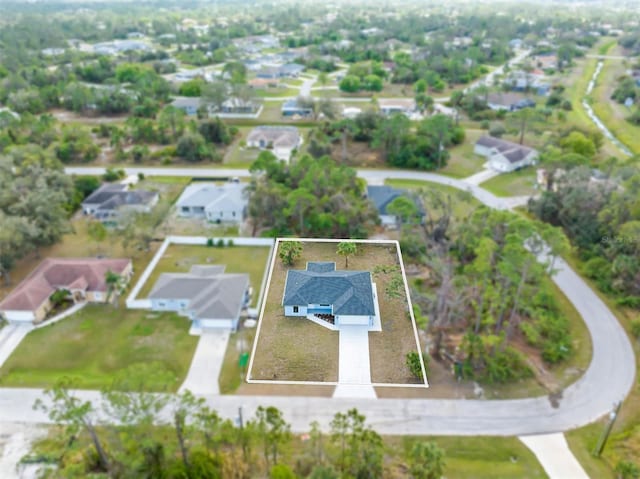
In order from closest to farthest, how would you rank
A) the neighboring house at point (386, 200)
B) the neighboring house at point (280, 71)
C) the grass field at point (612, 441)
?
1. the grass field at point (612, 441)
2. the neighboring house at point (386, 200)
3. the neighboring house at point (280, 71)

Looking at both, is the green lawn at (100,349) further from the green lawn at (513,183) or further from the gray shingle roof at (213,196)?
the green lawn at (513,183)

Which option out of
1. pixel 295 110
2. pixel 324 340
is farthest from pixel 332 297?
pixel 295 110

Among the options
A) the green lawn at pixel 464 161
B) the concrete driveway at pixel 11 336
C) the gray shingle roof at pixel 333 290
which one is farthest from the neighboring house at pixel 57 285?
the green lawn at pixel 464 161

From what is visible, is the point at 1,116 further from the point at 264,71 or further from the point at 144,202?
the point at 264,71

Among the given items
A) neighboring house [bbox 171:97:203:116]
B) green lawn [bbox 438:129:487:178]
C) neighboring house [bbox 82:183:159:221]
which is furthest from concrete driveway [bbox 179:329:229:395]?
neighboring house [bbox 171:97:203:116]

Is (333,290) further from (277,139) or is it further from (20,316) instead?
(277,139)

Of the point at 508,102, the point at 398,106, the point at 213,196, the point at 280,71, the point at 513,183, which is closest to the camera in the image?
the point at 213,196
